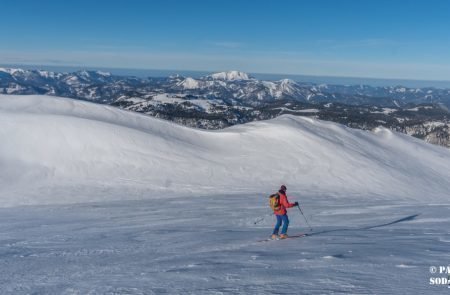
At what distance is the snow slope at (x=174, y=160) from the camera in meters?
33.4

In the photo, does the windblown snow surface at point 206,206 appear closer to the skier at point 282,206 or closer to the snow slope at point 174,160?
the snow slope at point 174,160

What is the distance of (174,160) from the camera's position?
40250 millimetres

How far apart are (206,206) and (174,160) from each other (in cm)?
1517

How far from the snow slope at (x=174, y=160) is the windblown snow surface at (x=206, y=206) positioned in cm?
18

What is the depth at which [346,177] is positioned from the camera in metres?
40.4

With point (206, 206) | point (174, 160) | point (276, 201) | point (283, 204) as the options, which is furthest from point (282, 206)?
point (174, 160)

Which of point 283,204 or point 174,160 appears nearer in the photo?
point 283,204

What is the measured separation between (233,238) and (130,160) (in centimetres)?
2549

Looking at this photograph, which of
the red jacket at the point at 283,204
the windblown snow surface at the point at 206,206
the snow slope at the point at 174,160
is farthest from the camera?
the snow slope at the point at 174,160

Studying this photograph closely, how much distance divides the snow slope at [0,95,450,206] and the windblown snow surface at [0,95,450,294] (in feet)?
0.60

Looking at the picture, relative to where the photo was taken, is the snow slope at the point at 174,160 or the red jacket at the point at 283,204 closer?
the red jacket at the point at 283,204

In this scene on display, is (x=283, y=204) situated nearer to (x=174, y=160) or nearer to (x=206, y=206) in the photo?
(x=206, y=206)

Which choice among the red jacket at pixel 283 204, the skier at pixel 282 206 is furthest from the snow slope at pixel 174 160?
the red jacket at pixel 283 204

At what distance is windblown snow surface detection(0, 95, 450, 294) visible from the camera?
959cm
